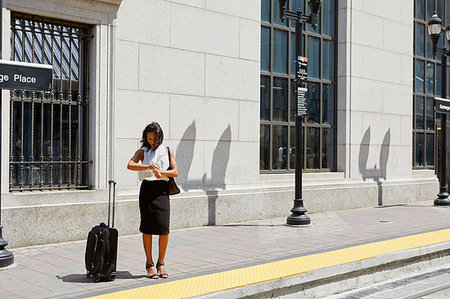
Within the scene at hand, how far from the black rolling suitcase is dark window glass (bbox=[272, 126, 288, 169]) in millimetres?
7203

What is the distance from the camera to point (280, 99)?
43.8ft

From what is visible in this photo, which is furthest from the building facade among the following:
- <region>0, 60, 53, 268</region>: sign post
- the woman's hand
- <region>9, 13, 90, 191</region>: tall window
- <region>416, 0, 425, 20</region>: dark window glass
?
the woman's hand

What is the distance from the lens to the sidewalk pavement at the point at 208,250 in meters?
6.29

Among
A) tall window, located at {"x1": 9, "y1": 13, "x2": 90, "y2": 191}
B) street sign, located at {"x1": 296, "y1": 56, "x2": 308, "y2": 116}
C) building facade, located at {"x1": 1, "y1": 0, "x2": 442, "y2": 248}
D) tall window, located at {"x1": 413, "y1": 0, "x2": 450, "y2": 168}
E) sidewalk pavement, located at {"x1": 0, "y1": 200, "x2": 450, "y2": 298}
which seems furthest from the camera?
tall window, located at {"x1": 413, "y1": 0, "x2": 450, "y2": 168}

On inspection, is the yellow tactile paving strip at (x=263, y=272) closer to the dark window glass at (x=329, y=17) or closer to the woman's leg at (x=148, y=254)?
the woman's leg at (x=148, y=254)

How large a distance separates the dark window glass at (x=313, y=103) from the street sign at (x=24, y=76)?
328 inches


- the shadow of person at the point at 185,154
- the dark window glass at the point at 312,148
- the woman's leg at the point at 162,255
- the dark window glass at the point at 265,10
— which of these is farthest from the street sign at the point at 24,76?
the dark window glass at the point at 312,148

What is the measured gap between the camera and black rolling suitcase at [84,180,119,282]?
629 cm

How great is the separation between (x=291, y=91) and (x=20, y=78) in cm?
791

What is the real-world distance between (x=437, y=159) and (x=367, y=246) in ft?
36.1

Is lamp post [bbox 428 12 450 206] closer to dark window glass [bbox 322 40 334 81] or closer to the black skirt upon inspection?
dark window glass [bbox 322 40 334 81]

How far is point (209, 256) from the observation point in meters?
7.99

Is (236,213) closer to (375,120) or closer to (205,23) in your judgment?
(205,23)

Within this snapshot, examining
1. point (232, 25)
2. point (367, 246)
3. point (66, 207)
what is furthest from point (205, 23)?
point (367, 246)
